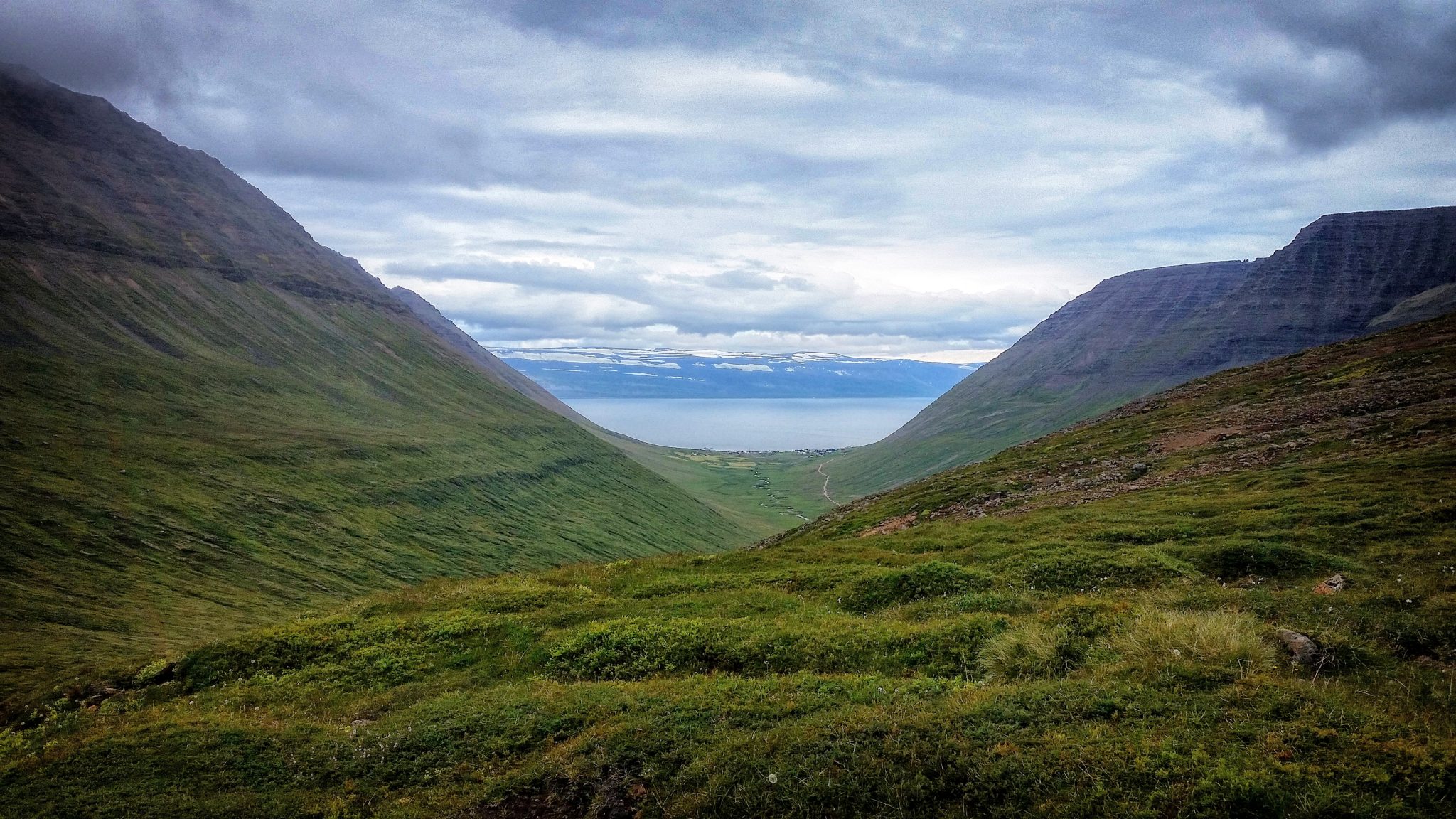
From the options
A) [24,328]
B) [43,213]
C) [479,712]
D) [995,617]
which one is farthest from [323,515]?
[43,213]

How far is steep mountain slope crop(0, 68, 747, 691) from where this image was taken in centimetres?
5744

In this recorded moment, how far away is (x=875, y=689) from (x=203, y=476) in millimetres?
108408

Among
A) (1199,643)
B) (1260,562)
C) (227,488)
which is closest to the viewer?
(1199,643)

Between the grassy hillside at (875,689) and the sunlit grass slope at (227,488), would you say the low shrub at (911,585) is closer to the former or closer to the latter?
the grassy hillside at (875,689)

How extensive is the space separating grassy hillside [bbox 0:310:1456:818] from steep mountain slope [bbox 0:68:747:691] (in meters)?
14.7

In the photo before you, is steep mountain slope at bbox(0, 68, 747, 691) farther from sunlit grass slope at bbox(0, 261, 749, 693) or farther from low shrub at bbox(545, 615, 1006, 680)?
low shrub at bbox(545, 615, 1006, 680)

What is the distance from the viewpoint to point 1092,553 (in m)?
23.0

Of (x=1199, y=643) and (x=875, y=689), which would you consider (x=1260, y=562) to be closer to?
(x=1199, y=643)

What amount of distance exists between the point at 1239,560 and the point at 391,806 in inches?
921

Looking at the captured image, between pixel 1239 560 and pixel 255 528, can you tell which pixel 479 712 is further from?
pixel 255 528

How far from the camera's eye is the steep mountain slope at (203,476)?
57438mm

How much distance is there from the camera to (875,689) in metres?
13.9

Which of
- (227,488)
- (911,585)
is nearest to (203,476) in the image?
(227,488)

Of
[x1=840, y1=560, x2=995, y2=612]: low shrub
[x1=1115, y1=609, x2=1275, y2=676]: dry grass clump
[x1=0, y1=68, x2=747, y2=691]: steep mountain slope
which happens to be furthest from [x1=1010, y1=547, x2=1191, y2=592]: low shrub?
[x1=0, y1=68, x2=747, y2=691]: steep mountain slope
